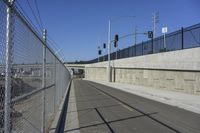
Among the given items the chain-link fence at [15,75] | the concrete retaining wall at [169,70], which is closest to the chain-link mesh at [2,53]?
the chain-link fence at [15,75]

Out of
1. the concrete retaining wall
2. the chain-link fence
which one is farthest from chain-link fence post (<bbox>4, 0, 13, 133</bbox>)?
the concrete retaining wall

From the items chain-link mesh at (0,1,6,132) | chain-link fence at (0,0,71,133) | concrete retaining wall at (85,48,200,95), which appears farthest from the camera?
concrete retaining wall at (85,48,200,95)

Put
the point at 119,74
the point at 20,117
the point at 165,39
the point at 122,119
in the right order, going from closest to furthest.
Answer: the point at 20,117
the point at 122,119
the point at 165,39
the point at 119,74

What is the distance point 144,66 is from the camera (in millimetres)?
43250

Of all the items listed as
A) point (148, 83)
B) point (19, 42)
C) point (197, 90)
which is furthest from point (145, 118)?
point (148, 83)

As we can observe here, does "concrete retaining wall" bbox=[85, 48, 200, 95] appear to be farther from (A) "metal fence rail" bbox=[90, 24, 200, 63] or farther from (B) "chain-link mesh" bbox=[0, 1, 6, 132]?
(B) "chain-link mesh" bbox=[0, 1, 6, 132]

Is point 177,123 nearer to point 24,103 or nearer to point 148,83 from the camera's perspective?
point 24,103

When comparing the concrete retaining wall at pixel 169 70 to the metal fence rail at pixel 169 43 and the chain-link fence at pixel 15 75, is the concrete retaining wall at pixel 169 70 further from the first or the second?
the chain-link fence at pixel 15 75

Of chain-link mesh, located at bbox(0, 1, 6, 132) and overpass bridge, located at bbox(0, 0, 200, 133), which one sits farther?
overpass bridge, located at bbox(0, 0, 200, 133)

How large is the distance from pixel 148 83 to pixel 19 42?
3766cm

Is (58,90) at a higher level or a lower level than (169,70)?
lower

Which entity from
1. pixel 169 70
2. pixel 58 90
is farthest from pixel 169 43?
pixel 58 90

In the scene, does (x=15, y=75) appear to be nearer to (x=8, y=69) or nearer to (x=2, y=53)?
(x=8, y=69)

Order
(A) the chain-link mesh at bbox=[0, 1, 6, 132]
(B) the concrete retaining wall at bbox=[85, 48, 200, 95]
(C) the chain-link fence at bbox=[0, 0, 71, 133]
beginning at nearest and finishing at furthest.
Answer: (A) the chain-link mesh at bbox=[0, 1, 6, 132]
(C) the chain-link fence at bbox=[0, 0, 71, 133]
(B) the concrete retaining wall at bbox=[85, 48, 200, 95]
